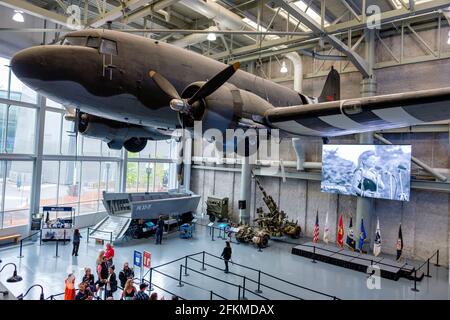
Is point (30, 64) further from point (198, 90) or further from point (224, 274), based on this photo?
point (224, 274)

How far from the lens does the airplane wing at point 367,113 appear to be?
649 cm

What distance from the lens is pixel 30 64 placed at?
20.3 ft

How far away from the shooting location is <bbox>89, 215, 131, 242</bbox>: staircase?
1602cm

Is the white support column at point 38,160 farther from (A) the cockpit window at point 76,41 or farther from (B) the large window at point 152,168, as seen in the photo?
(A) the cockpit window at point 76,41

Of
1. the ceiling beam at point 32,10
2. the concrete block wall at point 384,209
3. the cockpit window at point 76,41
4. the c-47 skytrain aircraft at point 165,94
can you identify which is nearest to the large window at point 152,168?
the concrete block wall at point 384,209

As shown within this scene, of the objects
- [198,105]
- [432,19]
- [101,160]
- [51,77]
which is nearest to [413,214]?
[432,19]

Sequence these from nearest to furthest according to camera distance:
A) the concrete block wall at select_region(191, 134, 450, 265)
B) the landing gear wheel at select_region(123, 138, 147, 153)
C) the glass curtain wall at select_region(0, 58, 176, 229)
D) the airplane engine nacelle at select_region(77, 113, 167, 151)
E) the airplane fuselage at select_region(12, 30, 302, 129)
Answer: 1. the airplane fuselage at select_region(12, 30, 302, 129)
2. the airplane engine nacelle at select_region(77, 113, 167, 151)
3. the landing gear wheel at select_region(123, 138, 147, 153)
4. the concrete block wall at select_region(191, 134, 450, 265)
5. the glass curtain wall at select_region(0, 58, 176, 229)

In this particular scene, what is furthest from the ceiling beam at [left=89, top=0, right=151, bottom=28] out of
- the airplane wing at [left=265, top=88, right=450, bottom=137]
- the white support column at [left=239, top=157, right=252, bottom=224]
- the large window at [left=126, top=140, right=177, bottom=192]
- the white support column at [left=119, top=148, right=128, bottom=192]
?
the white support column at [left=239, top=157, right=252, bottom=224]

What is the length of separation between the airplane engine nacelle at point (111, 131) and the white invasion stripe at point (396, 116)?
22.5 feet

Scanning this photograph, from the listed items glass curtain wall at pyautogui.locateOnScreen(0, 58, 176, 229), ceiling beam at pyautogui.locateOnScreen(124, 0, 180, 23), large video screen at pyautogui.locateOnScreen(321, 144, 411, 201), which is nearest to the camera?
ceiling beam at pyautogui.locateOnScreen(124, 0, 180, 23)

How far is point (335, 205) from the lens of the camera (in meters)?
18.0

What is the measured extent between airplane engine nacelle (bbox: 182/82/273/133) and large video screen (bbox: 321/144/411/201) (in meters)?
9.94

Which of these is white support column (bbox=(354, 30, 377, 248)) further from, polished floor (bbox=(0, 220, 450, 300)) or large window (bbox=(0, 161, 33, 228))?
large window (bbox=(0, 161, 33, 228))

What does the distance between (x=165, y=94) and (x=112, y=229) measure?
11.6m
